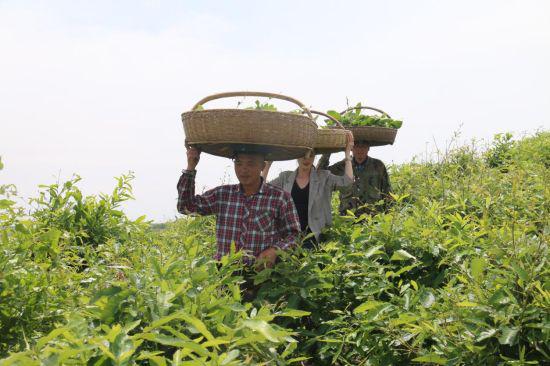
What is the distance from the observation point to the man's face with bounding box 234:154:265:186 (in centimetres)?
361

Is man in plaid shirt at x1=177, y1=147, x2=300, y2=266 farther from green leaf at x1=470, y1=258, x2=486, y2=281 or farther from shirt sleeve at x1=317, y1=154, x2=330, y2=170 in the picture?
shirt sleeve at x1=317, y1=154, x2=330, y2=170

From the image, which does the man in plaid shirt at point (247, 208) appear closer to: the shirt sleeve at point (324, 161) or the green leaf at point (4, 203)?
the green leaf at point (4, 203)

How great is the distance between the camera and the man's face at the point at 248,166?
3.61 metres

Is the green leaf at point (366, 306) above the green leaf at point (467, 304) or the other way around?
the other way around

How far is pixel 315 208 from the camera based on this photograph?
14.6ft

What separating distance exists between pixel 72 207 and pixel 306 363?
8.77ft

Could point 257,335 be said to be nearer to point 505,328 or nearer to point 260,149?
point 505,328

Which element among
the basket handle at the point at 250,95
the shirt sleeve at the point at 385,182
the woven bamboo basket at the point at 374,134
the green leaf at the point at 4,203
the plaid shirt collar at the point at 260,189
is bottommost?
the shirt sleeve at the point at 385,182

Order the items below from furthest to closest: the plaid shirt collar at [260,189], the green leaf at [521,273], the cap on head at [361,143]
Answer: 1. the cap on head at [361,143]
2. the plaid shirt collar at [260,189]
3. the green leaf at [521,273]

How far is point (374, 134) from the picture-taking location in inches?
213

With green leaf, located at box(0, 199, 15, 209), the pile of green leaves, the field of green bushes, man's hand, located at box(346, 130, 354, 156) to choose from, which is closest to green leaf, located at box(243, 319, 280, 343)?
the field of green bushes

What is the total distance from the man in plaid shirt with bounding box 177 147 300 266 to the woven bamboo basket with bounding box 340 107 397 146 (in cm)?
182

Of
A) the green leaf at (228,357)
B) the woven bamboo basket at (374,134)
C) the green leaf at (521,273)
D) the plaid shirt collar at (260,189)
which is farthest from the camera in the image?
the woven bamboo basket at (374,134)

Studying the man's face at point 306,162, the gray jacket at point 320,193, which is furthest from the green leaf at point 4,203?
the man's face at point 306,162
